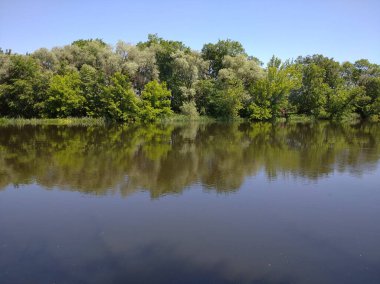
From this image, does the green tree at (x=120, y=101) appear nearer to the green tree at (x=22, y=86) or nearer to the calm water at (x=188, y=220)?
the green tree at (x=22, y=86)

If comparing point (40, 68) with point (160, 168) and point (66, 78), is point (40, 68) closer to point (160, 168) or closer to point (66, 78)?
point (66, 78)

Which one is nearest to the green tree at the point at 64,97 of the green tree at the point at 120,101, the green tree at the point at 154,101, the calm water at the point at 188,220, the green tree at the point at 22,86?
the green tree at the point at 22,86

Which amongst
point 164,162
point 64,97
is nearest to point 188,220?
point 164,162

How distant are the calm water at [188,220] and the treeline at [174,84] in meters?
32.0

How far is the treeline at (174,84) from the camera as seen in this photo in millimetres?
49812

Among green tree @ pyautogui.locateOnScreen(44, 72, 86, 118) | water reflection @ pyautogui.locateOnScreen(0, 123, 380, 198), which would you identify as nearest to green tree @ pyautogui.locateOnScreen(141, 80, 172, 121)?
green tree @ pyautogui.locateOnScreen(44, 72, 86, 118)

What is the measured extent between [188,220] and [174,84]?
157ft

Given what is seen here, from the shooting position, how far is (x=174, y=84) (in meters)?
56.5

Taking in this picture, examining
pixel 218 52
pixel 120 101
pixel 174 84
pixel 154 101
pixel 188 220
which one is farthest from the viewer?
pixel 218 52

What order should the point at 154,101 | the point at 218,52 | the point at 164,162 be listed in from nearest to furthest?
the point at 164,162 < the point at 154,101 < the point at 218,52

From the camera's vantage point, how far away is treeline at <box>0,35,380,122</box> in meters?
49.8

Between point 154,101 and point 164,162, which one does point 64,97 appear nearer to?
point 154,101

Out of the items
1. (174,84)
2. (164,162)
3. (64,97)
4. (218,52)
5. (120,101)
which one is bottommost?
(164,162)

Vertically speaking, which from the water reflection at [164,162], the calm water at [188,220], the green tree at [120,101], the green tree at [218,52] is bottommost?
the calm water at [188,220]
